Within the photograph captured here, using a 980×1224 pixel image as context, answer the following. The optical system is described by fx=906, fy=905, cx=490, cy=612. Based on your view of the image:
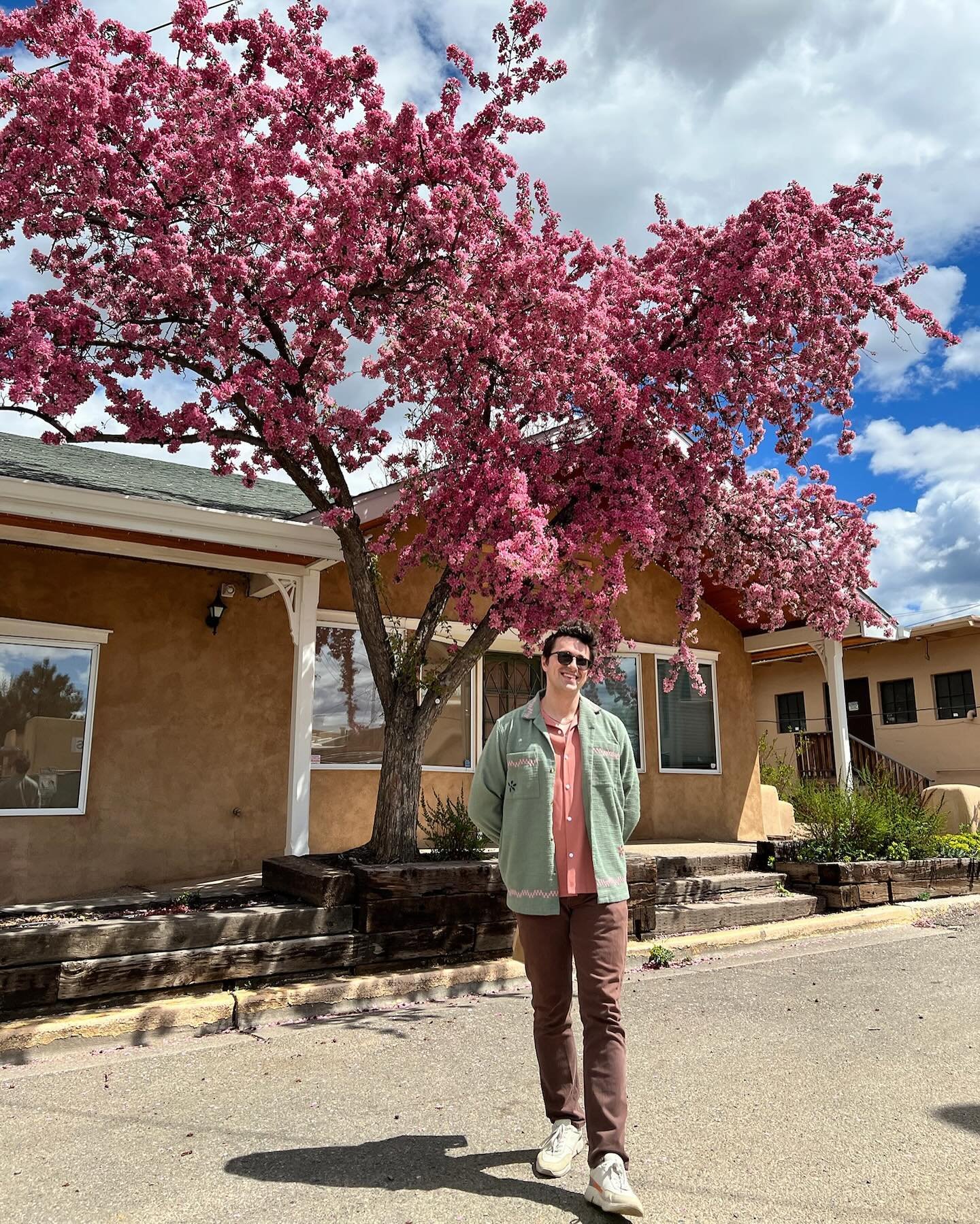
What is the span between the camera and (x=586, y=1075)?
3.01 metres

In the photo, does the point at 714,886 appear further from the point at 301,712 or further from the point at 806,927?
the point at 301,712

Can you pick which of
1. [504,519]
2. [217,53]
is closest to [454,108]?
[217,53]

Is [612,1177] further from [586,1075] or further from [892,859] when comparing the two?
[892,859]

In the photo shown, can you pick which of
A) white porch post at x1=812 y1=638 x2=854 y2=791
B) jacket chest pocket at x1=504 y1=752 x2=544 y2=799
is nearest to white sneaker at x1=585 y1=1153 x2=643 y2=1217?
jacket chest pocket at x1=504 y1=752 x2=544 y2=799

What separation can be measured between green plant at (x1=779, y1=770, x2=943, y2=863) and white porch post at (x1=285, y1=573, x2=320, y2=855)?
5101mm

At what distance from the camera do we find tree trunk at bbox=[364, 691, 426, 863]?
6715 mm

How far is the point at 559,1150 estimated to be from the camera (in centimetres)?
314

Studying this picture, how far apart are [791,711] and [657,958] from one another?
54.4 ft

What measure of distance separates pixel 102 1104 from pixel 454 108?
6223 mm

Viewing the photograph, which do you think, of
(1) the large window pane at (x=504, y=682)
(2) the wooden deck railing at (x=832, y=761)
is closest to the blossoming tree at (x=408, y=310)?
(1) the large window pane at (x=504, y=682)

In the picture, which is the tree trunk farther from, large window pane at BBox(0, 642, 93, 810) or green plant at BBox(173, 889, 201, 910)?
large window pane at BBox(0, 642, 93, 810)

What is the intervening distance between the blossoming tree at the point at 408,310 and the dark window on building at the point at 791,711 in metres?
15.2

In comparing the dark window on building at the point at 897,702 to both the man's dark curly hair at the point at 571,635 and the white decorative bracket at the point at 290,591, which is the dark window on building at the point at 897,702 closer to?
the white decorative bracket at the point at 290,591

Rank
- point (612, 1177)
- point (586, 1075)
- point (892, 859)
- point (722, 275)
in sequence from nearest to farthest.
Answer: point (612, 1177) < point (586, 1075) < point (722, 275) < point (892, 859)
